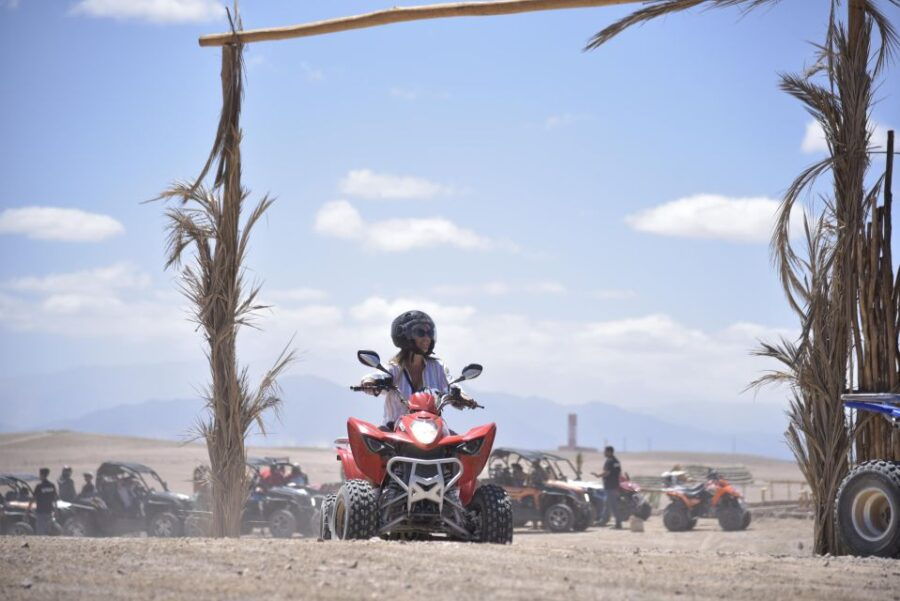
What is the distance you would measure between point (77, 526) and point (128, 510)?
40.3 inches

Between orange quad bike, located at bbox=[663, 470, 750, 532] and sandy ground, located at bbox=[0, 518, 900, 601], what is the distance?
1778 cm

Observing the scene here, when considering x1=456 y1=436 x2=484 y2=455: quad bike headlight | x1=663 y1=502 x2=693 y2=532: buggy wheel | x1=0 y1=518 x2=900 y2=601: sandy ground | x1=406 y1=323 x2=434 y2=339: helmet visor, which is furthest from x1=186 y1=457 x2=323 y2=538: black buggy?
x1=0 y1=518 x2=900 y2=601: sandy ground

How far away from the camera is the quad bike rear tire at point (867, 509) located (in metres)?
9.14

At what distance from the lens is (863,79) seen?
33.6 feet

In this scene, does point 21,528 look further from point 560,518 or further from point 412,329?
point 412,329

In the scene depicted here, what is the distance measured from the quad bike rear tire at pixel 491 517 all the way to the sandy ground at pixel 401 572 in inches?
34.7

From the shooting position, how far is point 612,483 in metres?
26.9

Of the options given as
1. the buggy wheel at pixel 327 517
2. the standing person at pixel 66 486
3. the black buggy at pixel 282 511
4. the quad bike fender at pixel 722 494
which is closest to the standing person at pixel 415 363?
the buggy wheel at pixel 327 517

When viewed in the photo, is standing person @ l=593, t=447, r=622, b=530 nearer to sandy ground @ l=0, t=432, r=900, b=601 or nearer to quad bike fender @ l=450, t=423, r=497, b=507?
quad bike fender @ l=450, t=423, r=497, b=507

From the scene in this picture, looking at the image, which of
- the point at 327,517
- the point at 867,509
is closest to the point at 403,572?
the point at 327,517

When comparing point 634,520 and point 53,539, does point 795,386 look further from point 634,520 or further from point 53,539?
point 634,520

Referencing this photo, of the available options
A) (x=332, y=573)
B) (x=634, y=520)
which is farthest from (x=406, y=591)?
(x=634, y=520)

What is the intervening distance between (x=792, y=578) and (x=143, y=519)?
1783cm

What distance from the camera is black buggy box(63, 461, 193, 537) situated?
22.6 meters
